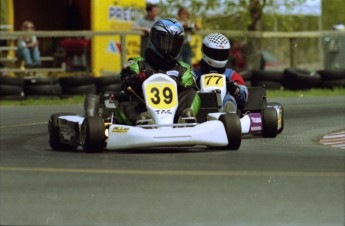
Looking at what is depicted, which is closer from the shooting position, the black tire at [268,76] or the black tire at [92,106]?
the black tire at [92,106]

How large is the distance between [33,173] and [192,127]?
5.66 ft

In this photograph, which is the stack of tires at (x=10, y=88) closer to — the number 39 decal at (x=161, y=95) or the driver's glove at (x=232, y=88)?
the driver's glove at (x=232, y=88)

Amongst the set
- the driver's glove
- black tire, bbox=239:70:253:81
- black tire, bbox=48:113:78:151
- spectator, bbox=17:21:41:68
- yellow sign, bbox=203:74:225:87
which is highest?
yellow sign, bbox=203:74:225:87

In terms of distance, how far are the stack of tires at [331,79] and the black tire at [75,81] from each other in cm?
449

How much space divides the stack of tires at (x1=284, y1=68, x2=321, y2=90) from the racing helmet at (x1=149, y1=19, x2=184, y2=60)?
31.3 feet

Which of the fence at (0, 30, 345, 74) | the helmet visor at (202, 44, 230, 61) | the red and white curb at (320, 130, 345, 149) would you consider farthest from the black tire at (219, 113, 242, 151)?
the fence at (0, 30, 345, 74)

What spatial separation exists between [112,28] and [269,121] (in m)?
11.6

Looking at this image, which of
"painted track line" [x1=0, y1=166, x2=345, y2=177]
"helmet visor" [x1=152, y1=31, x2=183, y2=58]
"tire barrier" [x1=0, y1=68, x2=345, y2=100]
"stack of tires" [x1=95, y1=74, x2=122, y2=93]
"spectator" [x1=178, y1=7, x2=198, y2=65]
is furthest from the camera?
"spectator" [x1=178, y1=7, x2=198, y2=65]

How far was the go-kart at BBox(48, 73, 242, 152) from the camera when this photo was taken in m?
9.31

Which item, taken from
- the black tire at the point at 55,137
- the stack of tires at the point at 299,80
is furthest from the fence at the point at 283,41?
the black tire at the point at 55,137

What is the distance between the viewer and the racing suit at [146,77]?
1005cm

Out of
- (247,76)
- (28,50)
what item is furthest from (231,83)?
(28,50)

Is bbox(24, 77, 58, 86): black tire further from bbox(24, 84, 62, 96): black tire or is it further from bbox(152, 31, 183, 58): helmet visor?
bbox(152, 31, 183, 58): helmet visor

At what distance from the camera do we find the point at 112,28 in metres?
22.4
